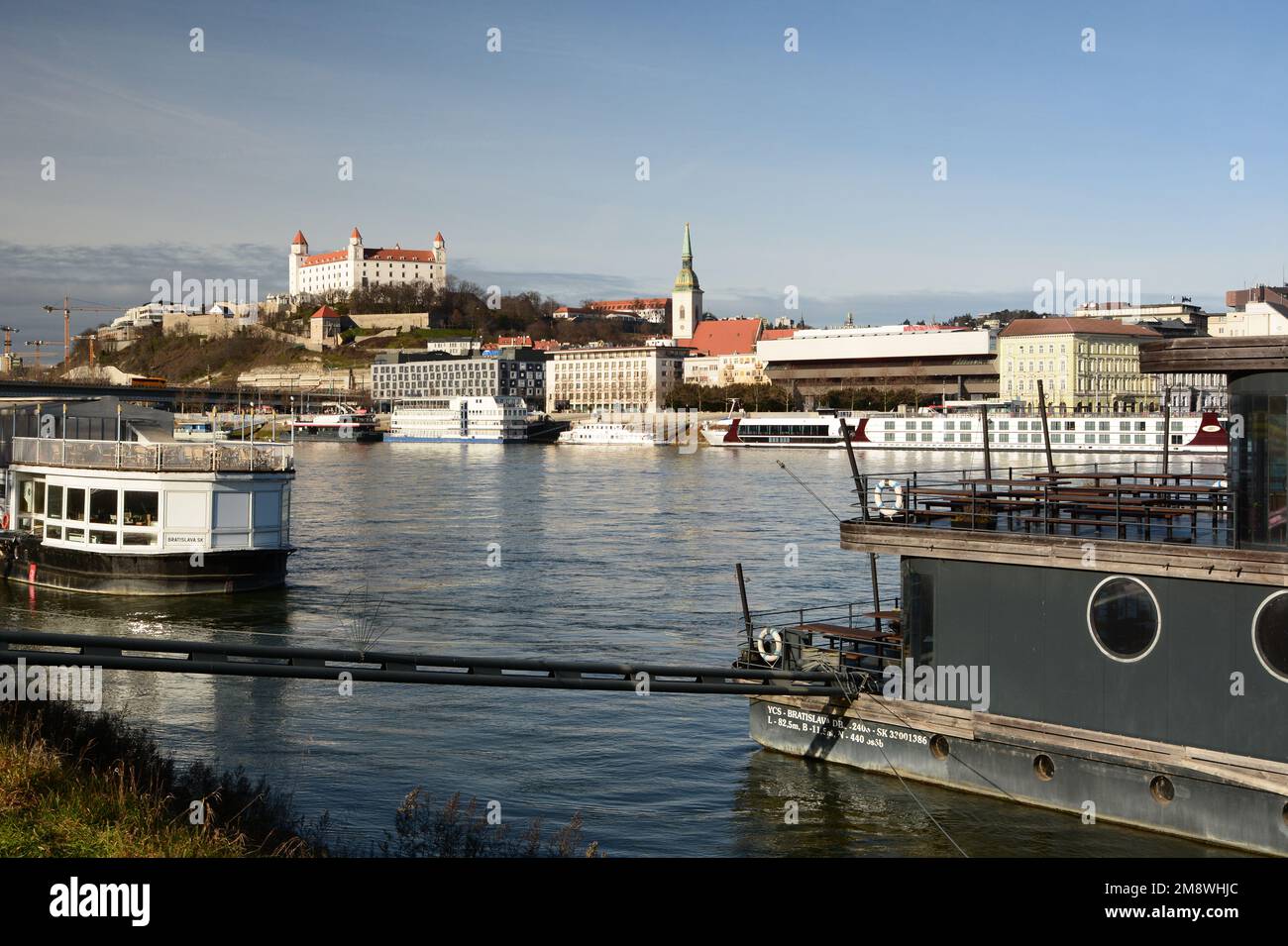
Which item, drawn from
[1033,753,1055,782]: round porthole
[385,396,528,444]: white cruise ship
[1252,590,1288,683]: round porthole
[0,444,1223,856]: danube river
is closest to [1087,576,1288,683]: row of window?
[1252,590,1288,683]: round porthole

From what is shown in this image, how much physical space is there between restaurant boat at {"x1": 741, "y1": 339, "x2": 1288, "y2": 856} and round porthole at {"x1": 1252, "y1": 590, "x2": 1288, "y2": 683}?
22mm

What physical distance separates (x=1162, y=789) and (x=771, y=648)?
250 inches

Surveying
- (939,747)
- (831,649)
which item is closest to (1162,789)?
(939,747)

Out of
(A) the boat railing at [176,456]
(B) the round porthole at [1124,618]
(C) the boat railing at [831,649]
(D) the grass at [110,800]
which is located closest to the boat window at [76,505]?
(A) the boat railing at [176,456]

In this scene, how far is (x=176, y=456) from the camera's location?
1394 inches

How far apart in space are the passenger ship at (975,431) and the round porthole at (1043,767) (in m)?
96.6

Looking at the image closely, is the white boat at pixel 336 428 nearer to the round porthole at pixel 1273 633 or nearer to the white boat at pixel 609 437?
the white boat at pixel 609 437

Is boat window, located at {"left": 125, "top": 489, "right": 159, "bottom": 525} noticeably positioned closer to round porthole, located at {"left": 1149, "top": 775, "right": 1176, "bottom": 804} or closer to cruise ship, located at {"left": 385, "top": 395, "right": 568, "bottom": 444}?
round porthole, located at {"left": 1149, "top": 775, "right": 1176, "bottom": 804}

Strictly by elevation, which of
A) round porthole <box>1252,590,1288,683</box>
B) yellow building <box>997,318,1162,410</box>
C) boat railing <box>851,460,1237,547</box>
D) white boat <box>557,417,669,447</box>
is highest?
yellow building <box>997,318,1162,410</box>

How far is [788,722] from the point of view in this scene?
19391 mm

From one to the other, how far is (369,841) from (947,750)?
7.40 metres

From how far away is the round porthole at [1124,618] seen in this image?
15.4 meters

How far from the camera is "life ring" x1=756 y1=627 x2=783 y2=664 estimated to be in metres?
19.2
